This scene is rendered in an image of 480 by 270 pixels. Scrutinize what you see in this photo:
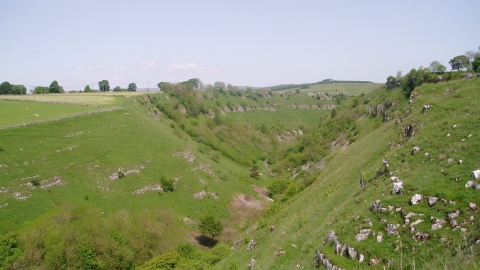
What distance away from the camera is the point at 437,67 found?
2849 inches

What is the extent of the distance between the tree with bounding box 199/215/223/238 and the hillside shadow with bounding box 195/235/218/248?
1601 millimetres

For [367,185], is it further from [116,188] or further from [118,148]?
[118,148]

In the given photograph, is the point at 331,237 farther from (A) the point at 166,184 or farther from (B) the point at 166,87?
(B) the point at 166,87

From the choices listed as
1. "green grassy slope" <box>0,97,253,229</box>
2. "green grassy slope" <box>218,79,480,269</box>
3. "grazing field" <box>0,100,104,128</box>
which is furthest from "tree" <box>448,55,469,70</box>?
"grazing field" <box>0,100,104,128</box>

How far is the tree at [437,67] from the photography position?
7053 cm

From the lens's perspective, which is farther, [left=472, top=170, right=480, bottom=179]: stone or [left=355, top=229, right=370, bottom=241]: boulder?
[left=355, top=229, right=370, bottom=241]: boulder

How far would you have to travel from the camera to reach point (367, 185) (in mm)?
31000

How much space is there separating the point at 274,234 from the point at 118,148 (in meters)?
46.9

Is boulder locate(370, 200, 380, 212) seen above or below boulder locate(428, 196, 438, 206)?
below

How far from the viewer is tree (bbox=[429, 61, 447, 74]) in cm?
7053

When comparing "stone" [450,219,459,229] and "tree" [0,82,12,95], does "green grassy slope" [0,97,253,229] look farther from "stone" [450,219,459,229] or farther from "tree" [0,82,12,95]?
"tree" [0,82,12,95]

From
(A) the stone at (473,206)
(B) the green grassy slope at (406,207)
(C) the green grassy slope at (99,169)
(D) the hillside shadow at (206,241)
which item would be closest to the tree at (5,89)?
(C) the green grassy slope at (99,169)

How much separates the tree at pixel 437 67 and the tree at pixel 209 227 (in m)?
59.5

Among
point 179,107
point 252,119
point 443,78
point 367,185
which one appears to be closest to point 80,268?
point 367,185
